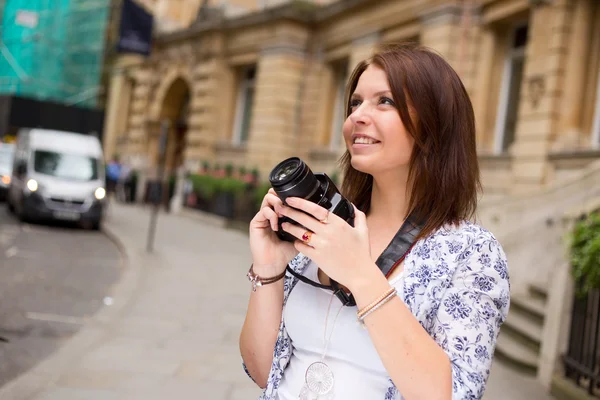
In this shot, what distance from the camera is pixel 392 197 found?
1911mm

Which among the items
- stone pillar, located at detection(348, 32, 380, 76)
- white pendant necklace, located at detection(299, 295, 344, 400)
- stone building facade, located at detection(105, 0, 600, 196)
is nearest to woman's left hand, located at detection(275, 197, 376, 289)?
white pendant necklace, located at detection(299, 295, 344, 400)

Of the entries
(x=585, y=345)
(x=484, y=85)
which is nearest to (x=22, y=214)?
(x=484, y=85)

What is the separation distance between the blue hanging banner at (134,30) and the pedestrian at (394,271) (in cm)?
2261

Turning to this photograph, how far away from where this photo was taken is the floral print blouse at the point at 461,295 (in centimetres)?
158

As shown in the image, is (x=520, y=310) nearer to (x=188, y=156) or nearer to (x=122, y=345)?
(x=122, y=345)

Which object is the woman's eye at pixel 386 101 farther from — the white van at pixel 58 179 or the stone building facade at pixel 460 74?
the white van at pixel 58 179

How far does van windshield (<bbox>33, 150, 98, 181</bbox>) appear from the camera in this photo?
50.3ft

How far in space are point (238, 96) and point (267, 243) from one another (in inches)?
918

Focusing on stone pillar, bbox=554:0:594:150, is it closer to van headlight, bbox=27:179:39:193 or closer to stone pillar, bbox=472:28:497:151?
stone pillar, bbox=472:28:497:151

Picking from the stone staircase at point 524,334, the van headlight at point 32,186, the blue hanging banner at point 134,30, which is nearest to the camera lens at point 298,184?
the stone staircase at point 524,334

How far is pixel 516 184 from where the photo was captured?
1252 centimetres

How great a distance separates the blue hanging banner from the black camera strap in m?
22.8

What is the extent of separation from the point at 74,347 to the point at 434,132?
194 inches

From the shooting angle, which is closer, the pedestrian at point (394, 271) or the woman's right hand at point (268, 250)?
the pedestrian at point (394, 271)
